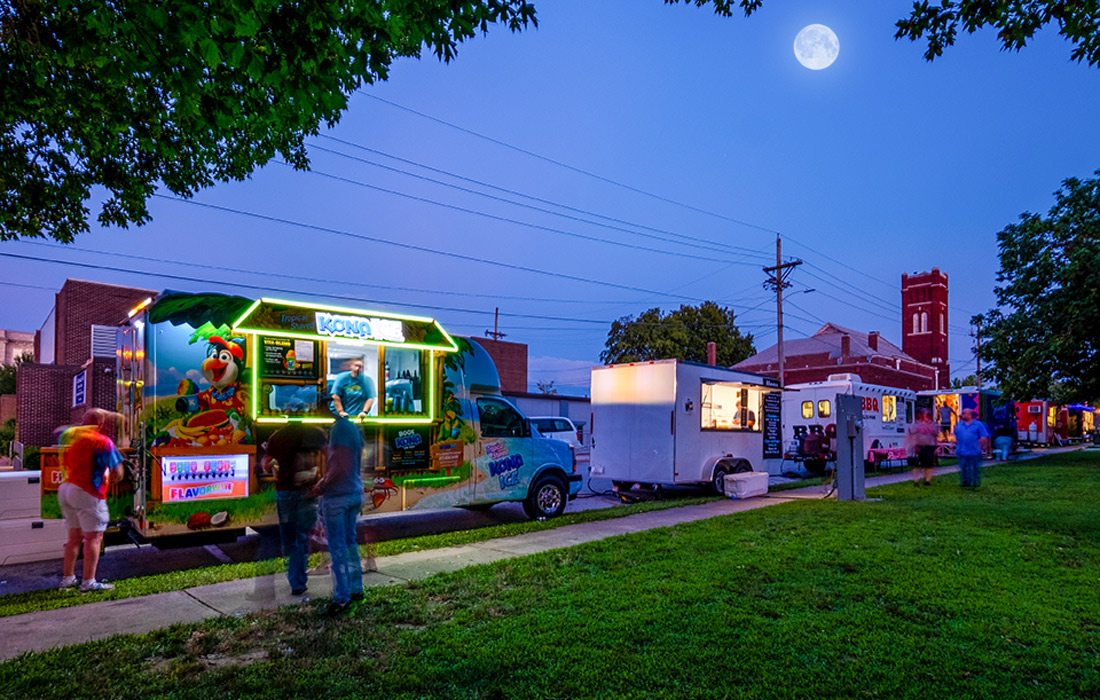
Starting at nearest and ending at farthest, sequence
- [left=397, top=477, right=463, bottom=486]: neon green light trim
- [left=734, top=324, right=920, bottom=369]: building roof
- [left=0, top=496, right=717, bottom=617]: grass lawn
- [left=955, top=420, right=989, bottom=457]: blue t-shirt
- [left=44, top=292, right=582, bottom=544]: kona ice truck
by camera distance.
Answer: [left=0, top=496, right=717, bottom=617]: grass lawn
[left=44, top=292, right=582, bottom=544]: kona ice truck
[left=397, top=477, right=463, bottom=486]: neon green light trim
[left=955, top=420, right=989, bottom=457]: blue t-shirt
[left=734, top=324, right=920, bottom=369]: building roof

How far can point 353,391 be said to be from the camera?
30.9ft

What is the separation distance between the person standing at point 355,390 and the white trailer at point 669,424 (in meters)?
6.42

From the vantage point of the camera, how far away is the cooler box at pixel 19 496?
8797mm

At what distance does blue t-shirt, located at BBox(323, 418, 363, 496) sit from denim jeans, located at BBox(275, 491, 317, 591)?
74 cm

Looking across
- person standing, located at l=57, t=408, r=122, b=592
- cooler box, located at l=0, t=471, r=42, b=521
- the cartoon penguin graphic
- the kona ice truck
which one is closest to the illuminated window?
the kona ice truck

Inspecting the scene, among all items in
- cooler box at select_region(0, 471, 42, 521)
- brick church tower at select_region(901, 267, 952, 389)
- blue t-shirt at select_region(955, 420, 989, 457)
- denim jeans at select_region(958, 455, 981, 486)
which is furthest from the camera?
brick church tower at select_region(901, 267, 952, 389)

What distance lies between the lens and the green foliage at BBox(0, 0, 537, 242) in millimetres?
4355

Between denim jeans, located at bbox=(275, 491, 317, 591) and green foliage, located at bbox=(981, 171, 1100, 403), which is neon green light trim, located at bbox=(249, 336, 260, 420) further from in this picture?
green foliage, located at bbox=(981, 171, 1100, 403)

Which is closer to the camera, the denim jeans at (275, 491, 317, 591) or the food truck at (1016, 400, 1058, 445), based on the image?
the denim jeans at (275, 491, 317, 591)

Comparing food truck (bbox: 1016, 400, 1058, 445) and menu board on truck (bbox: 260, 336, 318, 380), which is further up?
menu board on truck (bbox: 260, 336, 318, 380)

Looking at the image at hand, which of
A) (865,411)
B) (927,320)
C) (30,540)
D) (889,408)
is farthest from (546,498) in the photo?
(927,320)

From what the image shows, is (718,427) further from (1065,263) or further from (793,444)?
(1065,263)

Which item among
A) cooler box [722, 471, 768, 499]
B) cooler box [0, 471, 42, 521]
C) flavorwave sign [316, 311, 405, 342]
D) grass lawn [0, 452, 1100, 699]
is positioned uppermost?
flavorwave sign [316, 311, 405, 342]

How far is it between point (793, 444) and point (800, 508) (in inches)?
416
